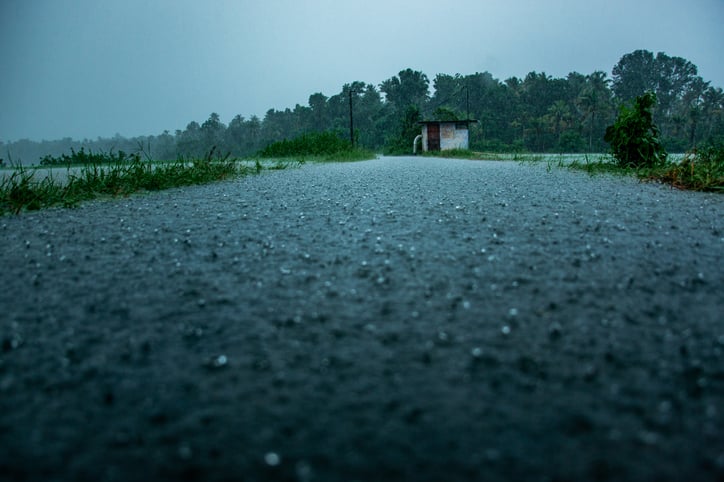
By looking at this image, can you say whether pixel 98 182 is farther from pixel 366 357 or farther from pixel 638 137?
pixel 638 137

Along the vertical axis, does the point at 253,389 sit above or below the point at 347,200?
below

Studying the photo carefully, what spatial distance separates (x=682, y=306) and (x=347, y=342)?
4.84ft

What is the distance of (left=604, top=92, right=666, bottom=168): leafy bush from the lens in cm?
886

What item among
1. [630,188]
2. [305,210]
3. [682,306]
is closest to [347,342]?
[682,306]

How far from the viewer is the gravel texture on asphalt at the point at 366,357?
111 cm

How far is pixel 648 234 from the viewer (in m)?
3.20

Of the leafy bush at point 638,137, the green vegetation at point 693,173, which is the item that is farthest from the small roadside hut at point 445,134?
the green vegetation at point 693,173

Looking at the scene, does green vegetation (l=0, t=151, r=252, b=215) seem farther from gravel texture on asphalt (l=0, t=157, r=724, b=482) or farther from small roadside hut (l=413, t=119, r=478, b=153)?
small roadside hut (l=413, t=119, r=478, b=153)

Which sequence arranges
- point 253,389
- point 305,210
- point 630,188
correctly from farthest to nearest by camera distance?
point 630,188
point 305,210
point 253,389

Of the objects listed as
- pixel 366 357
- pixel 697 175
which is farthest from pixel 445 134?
pixel 366 357

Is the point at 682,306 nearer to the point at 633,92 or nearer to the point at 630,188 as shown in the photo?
the point at 630,188

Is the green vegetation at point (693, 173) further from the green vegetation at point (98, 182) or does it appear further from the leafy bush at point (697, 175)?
the green vegetation at point (98, 182)

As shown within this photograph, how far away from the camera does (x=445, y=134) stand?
34.7 metres

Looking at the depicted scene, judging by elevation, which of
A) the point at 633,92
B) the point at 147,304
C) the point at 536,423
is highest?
the point at 633,92
